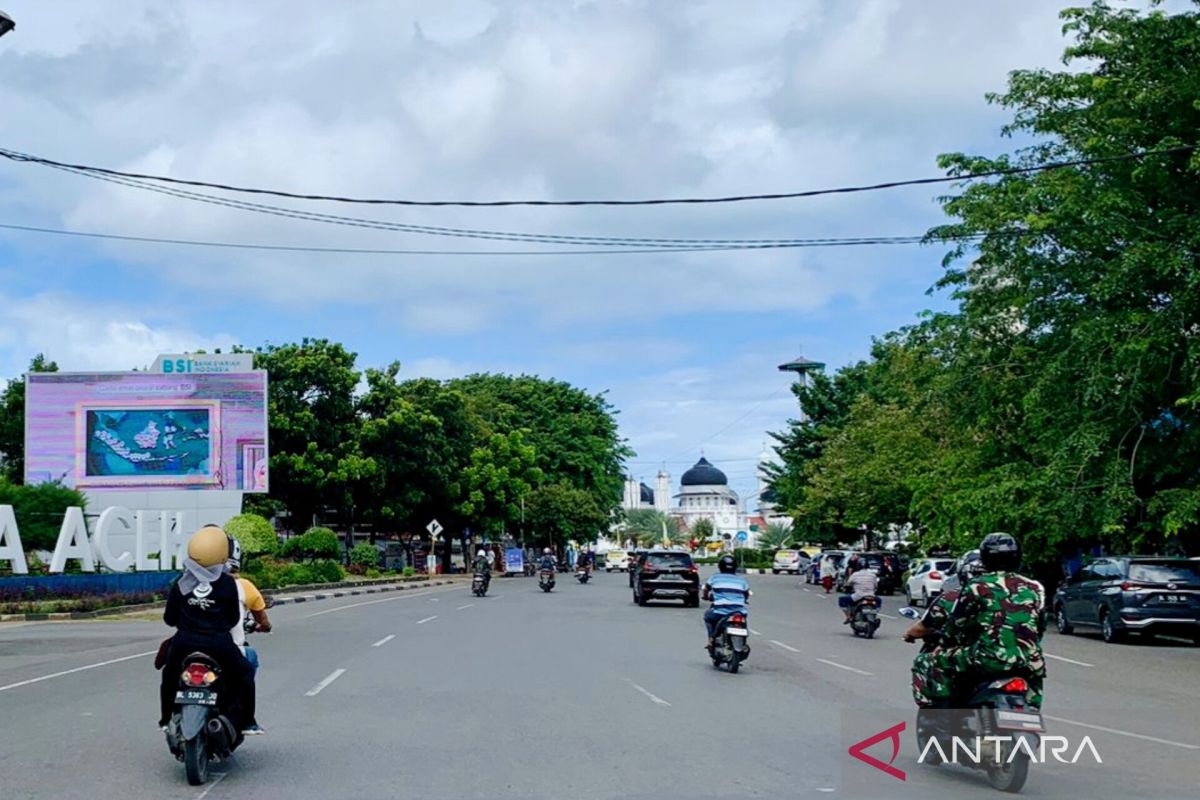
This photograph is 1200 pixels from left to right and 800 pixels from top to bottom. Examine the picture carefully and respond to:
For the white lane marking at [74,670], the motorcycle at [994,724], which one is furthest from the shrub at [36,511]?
the motorcycle at [994,724]

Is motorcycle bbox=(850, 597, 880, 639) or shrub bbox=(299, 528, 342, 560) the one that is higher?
shrub bbox=(299, 528, 342, 560)

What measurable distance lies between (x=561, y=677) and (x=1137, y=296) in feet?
56.5

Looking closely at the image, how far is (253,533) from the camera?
4703 cm

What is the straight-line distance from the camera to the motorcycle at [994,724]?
26.1 ft

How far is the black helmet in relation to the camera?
27.2ft

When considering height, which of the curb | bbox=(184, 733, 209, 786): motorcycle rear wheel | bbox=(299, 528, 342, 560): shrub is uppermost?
bbox=(299, 528, 342, 560): shrub

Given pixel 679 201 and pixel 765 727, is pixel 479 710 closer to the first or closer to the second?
pixel 765 727

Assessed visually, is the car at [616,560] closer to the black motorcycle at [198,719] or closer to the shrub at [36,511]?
the shrub at [36,511]

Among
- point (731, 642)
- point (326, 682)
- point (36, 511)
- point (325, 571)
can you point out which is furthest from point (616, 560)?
point (326, 682)

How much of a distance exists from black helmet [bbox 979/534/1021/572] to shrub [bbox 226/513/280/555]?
132ft

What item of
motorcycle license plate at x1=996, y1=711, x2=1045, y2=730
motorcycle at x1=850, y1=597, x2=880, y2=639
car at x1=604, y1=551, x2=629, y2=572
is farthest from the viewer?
car at x1=604, y1=551, x2=629, y2=572

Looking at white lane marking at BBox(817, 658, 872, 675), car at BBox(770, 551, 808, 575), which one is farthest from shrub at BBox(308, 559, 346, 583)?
car at BBox(770, 551, 808, 575)

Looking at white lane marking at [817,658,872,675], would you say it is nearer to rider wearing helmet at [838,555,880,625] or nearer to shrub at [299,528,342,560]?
rider wearing helmet at [838,555,880,625]

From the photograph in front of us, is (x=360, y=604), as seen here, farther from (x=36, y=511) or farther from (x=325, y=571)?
(x=325, y=571)
